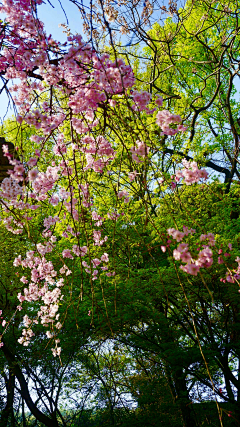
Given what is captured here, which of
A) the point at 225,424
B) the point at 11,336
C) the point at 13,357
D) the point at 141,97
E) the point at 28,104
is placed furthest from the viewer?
the point at 13,357

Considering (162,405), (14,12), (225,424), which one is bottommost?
(225,424)

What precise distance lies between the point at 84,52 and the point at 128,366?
11222 millimetres

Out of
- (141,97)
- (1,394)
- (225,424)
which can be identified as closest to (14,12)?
(141,97)

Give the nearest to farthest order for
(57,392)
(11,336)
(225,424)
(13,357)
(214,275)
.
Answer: (214,275), (225,424), (11,336), (13,357), (57,392)

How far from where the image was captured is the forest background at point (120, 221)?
6.80 ft

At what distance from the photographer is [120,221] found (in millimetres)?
7648

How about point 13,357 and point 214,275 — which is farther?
point 13,357

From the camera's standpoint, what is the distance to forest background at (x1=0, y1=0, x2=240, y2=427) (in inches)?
81.6

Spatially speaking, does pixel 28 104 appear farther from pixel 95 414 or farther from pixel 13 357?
pixel 95 414

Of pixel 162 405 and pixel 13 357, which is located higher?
pixel 13 357

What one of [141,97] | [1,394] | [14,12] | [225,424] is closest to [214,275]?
[225,424]

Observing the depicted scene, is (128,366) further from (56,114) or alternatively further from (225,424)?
(56,114)

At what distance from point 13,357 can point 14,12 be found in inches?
309

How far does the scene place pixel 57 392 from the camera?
10641 millimetres
